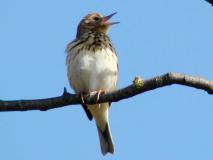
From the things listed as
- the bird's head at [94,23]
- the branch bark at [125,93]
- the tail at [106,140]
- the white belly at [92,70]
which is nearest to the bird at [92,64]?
the white belly at [92,70]

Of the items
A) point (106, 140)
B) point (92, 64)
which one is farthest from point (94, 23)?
point (106, 140)

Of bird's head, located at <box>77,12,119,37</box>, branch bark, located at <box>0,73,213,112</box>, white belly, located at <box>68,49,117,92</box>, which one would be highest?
bird's head, located at <box>77,12,119,37</box>

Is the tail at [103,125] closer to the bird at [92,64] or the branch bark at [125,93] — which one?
the bird at [92,64]

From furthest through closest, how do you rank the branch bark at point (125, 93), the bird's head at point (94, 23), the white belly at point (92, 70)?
the bird's head at point (94, 23), the white belly at point (92, 70), the branch bark at point (125, 93)

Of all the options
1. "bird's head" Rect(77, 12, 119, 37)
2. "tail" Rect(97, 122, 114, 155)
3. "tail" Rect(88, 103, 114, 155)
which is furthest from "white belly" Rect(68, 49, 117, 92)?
"tail" Rect(97, 122, 114, 155)

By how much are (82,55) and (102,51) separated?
0.25 meters

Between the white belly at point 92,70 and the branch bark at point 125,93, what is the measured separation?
1.35 m

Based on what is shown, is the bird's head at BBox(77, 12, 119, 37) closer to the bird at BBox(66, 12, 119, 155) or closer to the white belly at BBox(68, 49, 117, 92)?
the bird at BBox(66, 12, 119, 155)

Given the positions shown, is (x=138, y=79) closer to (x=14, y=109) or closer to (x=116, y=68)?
(x=14, y=109)

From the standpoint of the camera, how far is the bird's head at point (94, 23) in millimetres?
7279

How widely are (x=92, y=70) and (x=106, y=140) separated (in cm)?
131

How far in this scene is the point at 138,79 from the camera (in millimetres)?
4418

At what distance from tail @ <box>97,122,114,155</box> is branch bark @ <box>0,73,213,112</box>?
2.28m

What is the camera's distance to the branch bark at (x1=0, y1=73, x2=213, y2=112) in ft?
14.1
